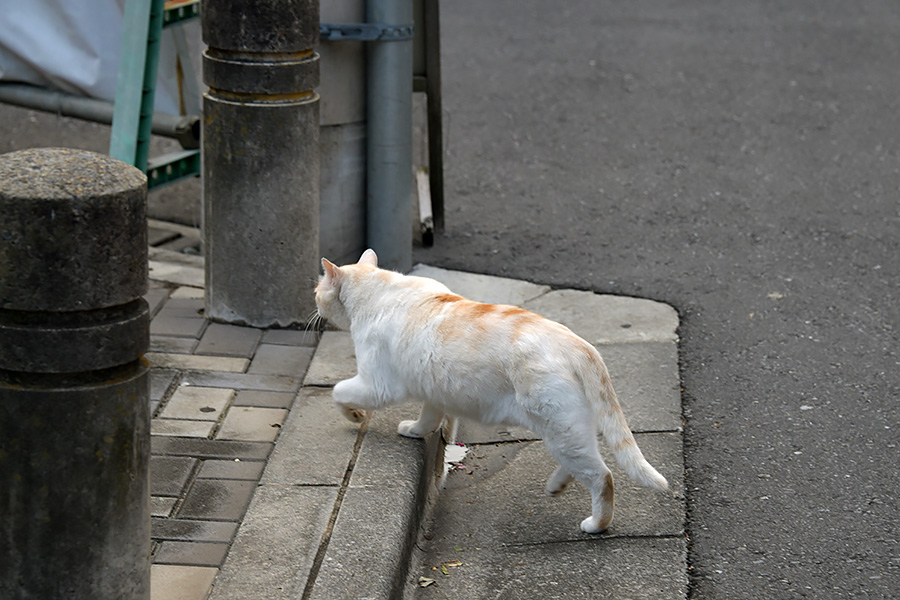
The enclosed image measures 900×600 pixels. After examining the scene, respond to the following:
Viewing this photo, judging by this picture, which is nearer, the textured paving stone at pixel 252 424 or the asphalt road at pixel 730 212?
the asphalt road at pixel 730 212

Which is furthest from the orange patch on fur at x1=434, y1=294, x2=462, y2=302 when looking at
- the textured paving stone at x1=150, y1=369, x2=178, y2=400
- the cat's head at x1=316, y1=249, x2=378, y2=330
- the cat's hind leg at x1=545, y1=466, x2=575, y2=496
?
the textured paving stone at x1=150, y1=369, x2=178, y2=400

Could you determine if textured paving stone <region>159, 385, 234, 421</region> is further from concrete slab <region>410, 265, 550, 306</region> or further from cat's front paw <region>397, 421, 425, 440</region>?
concrete slab <region>410, 265, 550, 306</region>

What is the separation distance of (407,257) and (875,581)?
113 inches

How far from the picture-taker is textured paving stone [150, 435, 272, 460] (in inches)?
138

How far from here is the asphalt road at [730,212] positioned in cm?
349

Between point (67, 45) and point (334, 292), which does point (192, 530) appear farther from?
point (67, 45)

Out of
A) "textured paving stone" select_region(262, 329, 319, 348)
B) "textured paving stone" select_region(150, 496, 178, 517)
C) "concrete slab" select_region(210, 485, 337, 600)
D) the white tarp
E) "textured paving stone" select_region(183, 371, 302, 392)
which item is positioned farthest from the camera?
the white tarp

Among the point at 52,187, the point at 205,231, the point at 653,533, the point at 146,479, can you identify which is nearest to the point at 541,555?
the point at 653,533

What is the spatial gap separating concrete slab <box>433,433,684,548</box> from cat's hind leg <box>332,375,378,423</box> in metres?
0.45

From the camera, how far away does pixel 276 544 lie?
9.71 ft

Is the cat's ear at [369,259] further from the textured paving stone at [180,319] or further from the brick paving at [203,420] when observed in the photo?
the textured paving stone at [180,319]

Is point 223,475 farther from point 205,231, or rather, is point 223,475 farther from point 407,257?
point 407,257

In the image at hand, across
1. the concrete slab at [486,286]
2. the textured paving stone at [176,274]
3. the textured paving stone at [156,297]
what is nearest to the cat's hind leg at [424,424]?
the concrete slab at [486,286]

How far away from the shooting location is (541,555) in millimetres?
3254
